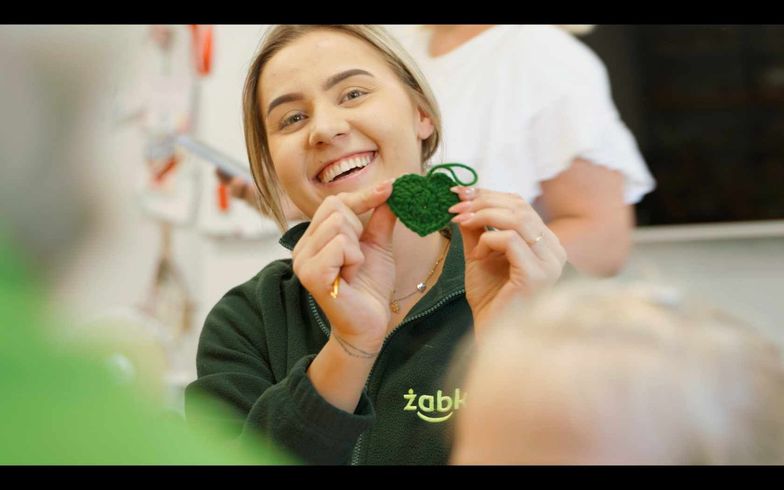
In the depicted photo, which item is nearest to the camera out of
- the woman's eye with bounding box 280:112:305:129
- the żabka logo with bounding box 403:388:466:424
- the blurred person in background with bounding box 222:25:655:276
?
the żabka logo with bounding box 403:388:466:424

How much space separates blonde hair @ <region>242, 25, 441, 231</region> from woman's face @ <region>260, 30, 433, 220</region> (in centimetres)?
1

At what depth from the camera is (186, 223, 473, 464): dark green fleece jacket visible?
92cm

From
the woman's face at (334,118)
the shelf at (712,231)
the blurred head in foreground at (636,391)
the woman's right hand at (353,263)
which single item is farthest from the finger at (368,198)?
the shelf at (712,231)

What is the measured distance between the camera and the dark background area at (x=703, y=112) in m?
1.42

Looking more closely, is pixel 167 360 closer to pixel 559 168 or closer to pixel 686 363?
pixel 559 168

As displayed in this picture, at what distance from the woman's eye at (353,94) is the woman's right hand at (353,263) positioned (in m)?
0.17

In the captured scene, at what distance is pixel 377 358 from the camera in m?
0.96

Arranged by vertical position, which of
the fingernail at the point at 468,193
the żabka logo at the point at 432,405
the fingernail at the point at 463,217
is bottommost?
the żabka logo at the point at 432,405

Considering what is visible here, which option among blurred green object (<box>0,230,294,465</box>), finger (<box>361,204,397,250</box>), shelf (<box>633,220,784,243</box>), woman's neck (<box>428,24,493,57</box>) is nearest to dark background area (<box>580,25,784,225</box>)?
shelf (<box>633,220,784,243</box>)

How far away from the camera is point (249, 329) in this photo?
101 cm

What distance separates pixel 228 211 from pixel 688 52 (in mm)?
854

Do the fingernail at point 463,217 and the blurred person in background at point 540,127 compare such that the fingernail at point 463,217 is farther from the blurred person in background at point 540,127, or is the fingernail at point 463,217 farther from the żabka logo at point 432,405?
the blurred person in background at point 540,127

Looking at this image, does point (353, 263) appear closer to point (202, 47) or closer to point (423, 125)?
point (423, 125)

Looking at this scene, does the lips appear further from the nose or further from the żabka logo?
the żabka logo
